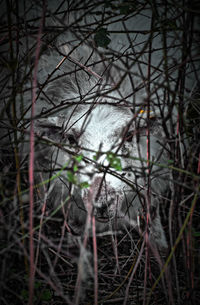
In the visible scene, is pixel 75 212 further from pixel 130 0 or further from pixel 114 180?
pixel 130 0

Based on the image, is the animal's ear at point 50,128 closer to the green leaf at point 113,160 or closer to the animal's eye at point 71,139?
the animal's eye at point 71,139

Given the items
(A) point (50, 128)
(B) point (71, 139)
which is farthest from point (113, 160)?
(A) point (50, 128)

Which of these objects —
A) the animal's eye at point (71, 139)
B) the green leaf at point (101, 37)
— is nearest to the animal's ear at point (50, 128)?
the animal's eye at point (71, 139)

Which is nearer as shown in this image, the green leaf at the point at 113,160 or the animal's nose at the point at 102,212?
the green leaf at the point at 113,160

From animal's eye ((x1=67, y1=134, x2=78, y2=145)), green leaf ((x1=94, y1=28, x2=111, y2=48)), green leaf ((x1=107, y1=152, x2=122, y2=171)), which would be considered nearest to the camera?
green leaf ((x1=107, y1=152, x2=122, y2=171))

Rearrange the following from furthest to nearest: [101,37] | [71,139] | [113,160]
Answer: [71,139], [101,37], [113,160]

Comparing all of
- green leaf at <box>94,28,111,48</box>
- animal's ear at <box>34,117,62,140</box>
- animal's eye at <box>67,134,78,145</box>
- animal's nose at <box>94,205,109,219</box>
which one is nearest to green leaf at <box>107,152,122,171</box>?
animal's nose at <box>94,205,109,219</box>

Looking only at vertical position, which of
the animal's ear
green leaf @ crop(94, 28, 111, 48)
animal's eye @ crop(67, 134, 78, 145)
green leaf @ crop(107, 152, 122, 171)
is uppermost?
green leaf @ crop(94, 28, 111, 48)

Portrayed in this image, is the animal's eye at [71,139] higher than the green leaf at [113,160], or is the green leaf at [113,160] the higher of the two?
the animal's eye at [71,139]

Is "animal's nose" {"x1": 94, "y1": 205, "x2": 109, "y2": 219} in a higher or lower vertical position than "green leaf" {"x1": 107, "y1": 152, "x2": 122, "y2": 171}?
lower

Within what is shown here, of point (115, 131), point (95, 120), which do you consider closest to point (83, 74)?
point (95, 120)

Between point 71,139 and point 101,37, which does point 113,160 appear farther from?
point 71,139

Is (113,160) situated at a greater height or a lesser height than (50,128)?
lesser

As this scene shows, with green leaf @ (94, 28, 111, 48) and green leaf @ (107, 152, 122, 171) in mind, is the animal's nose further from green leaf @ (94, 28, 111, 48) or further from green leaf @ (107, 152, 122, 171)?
green leaf @ (94, 28, 111, 48)
